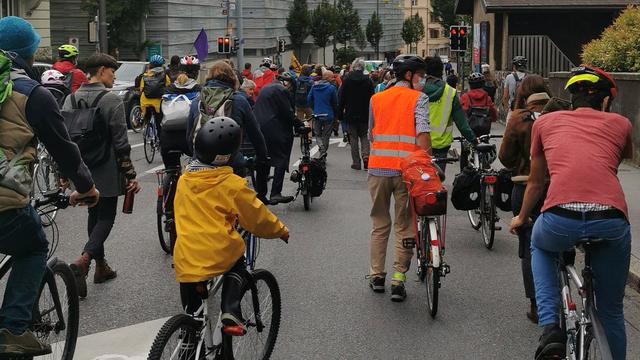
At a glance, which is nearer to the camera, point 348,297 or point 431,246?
point 431,246

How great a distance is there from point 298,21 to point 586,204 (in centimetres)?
9032

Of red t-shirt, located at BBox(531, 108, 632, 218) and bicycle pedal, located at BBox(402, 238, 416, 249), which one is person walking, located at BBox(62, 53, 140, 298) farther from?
red t-shirt, located at BBox(531, 108, 632, 218)

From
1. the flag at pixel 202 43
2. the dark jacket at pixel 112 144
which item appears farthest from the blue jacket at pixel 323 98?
the flag at pixel 202 43

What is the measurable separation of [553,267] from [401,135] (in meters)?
2.36

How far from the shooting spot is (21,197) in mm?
Result: 4078

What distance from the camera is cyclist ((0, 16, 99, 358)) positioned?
4102 mm

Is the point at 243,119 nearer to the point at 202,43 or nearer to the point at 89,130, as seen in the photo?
the point at 89,130

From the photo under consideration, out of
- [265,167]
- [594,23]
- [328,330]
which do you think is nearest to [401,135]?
[328,330]

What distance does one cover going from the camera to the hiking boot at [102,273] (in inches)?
295

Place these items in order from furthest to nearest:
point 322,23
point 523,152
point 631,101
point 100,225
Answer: point 322,23, point 631,101, point 100,225, point 523,152

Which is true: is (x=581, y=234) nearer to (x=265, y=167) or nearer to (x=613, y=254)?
(x=613, y=254)

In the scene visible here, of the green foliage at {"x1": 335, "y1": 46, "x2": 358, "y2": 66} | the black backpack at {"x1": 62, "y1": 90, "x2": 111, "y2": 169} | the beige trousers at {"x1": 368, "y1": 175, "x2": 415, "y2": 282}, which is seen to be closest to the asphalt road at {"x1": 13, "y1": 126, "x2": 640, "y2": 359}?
the beige trousers at {"x1": 368, "y1": 175, "x2": 415, "y2": 282}

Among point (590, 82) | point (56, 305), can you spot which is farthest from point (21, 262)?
point (590, 82)

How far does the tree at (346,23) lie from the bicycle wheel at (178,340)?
10169 centimetres
